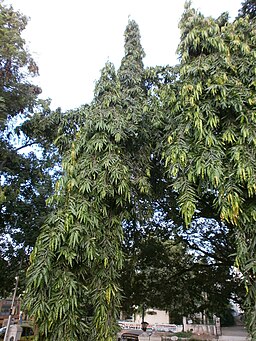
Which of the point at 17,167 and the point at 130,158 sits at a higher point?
the point at 17,167

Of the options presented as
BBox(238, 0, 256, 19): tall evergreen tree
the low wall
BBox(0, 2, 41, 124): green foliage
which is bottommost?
the low wall

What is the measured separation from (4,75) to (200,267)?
22.4ft

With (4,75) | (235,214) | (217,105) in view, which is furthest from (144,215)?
(4,75)

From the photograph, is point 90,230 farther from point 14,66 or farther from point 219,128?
point 14,66

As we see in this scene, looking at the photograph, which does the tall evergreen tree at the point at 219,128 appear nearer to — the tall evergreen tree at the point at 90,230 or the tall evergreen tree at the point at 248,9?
the tall evergreen tree at the point at 90,230

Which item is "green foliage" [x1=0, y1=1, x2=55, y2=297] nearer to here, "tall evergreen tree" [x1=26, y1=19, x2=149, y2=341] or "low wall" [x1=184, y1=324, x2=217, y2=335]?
"tall evergreen tree" [x1=26, y1=19, x2=149, y2=341]

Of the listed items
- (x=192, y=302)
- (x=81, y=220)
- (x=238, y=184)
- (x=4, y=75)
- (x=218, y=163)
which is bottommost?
(x=192, y=302)

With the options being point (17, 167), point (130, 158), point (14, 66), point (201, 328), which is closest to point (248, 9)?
point (130, 158)

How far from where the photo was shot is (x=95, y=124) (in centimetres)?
441

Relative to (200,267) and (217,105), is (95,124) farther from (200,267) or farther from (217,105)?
(200,267)

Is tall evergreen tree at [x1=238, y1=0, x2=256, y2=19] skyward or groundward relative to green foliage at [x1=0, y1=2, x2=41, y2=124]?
skyward

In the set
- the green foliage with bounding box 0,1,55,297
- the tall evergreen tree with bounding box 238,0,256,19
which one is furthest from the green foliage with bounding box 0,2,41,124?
the tall evergreen tree with bounding box 238,0,256,19

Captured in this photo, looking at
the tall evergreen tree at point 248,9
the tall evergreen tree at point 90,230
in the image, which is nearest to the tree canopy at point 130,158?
the tall evergreen tree at point 90,230

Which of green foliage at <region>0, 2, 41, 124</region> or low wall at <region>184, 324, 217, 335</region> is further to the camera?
low wall at <region>184, 324, 217, 335</region>
